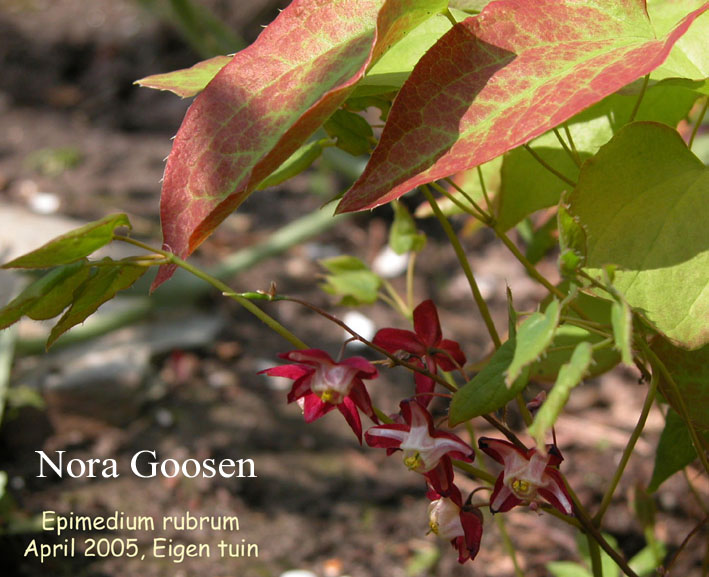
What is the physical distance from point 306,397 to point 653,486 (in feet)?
0.98

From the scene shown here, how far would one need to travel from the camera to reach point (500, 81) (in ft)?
1.32

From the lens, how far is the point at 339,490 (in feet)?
4.55

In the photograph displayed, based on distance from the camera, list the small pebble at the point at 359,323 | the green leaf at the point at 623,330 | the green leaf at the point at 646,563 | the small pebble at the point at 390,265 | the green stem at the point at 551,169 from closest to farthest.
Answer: the green leaf at the point at 623,330
the green stem at the point at 551,169
the green leaf at the point at 646,563
the small pebble at the point at 359,323
the small pebble at the point at 390,265

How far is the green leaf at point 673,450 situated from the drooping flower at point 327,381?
24 cm

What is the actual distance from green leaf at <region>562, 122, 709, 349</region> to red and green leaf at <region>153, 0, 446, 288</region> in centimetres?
14

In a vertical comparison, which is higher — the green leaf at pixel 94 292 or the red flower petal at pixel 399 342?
the green leaf at pixel 94 292

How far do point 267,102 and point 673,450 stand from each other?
0.41 meters

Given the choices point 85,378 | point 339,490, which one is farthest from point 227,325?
point 339,490

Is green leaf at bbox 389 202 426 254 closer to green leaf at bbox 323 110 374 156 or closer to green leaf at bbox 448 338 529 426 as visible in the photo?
green leaf at bbox 323 110 374 156

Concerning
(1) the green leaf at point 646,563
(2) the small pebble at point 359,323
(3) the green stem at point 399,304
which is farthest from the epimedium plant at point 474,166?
(2) the small pebble at point 359,323

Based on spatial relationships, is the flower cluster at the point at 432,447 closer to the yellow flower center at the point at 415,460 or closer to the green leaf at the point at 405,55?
the yellow flower center at the point at 415,460

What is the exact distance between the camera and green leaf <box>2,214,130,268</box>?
42cm

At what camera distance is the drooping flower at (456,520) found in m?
0.51

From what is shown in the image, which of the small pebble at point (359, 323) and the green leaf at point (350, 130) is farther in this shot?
the small pebble at point (359, 323)
